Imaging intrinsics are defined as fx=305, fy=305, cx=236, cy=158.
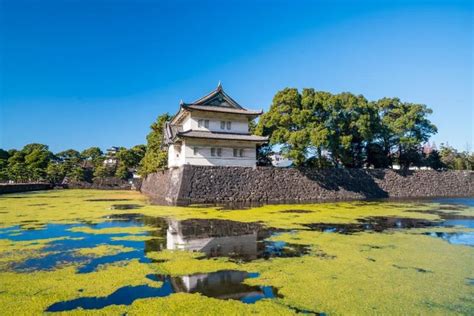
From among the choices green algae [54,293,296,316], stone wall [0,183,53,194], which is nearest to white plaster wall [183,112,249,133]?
stone wall [0,183,53,194]

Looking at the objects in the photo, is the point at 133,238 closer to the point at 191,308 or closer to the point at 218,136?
the point at 191,308

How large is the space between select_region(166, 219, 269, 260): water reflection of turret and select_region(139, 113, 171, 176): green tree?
70.1 feet

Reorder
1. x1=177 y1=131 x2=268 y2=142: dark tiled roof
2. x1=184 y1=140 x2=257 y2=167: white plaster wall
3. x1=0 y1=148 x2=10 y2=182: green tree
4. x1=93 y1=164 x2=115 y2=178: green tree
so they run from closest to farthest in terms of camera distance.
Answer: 1. x1=177 y1=131 x2=268 y2=142: dark tiled roof
2. x1=184 y1=140 x2=257 y2=167: white plaster wall
3. x1=0 y1=148 x2=10 y2=182: green tree
4. x1=93 y1=164 x2=115 y2=178: green tree

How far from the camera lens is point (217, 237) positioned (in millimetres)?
8867

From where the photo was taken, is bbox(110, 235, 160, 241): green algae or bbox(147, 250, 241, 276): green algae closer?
bbox(147, 250, 241, 276): green algae

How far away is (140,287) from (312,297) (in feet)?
8.87

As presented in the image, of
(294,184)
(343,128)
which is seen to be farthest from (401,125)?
(294,184)

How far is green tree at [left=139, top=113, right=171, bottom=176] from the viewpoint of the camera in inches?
1277

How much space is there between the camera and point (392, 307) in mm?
4160

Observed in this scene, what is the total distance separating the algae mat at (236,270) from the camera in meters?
4.25

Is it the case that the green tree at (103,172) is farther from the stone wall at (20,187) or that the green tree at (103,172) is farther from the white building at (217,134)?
the white building at (217,134)

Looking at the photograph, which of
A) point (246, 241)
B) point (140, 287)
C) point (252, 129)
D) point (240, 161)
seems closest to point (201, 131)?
point (240, 161)

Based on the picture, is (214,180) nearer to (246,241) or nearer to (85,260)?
(246,241)

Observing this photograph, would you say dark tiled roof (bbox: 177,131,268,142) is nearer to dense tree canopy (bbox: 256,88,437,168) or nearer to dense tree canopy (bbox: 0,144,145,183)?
dense tree canopy (bbox: 256,88,437,168)
